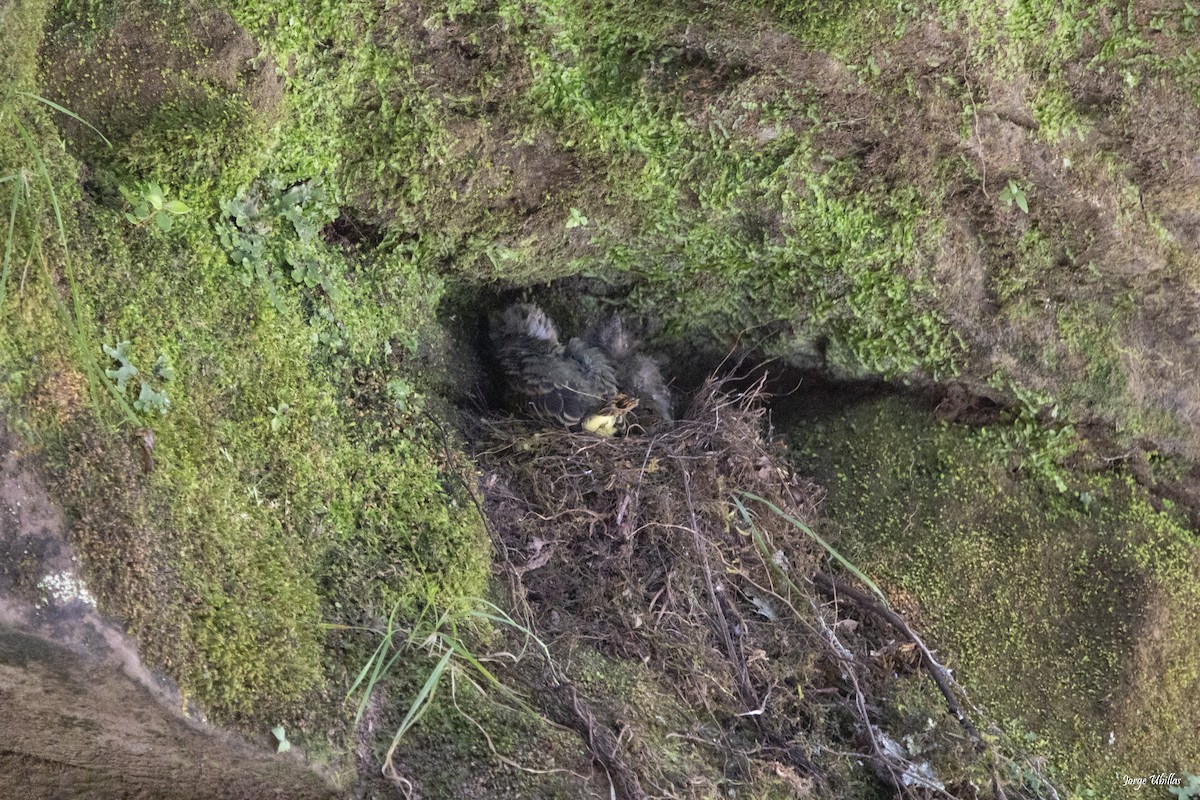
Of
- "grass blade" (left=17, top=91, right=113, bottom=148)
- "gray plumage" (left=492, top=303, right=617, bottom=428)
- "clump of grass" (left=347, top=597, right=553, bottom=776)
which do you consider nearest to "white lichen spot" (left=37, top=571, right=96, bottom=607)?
"clump of grass" (left=347, top=597, right=553, bottom=776)

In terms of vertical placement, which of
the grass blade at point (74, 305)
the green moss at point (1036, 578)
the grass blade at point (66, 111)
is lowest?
the green moss at point (1036, 578)

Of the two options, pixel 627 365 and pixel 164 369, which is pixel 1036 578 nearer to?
pixel 627 365

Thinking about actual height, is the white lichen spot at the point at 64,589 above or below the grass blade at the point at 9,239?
below

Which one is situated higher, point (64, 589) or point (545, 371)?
point (64, 589)

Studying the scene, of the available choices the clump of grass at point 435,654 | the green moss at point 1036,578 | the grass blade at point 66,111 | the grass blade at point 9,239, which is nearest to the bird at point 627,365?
the green moss at point 1036,578

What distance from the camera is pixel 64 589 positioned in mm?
1730

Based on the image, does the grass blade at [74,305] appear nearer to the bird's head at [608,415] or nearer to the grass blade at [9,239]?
the grass blade at [9,239]

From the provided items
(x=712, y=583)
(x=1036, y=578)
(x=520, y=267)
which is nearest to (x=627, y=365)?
(x=520, y=267)

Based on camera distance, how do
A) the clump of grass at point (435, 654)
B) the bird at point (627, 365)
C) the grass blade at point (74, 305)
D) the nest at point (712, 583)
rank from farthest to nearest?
the bird at point (627, 365), the nest at point (712, 583), the clump of grass at point (435, 654), the grass blade at point (74, 305)

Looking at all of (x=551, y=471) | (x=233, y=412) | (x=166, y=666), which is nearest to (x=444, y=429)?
(x=551, y=471)

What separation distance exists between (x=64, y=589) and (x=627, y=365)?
249 cm

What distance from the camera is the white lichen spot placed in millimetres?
1716

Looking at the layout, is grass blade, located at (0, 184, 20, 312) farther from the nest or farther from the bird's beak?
the bird's beak

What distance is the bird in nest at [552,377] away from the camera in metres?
3.41
